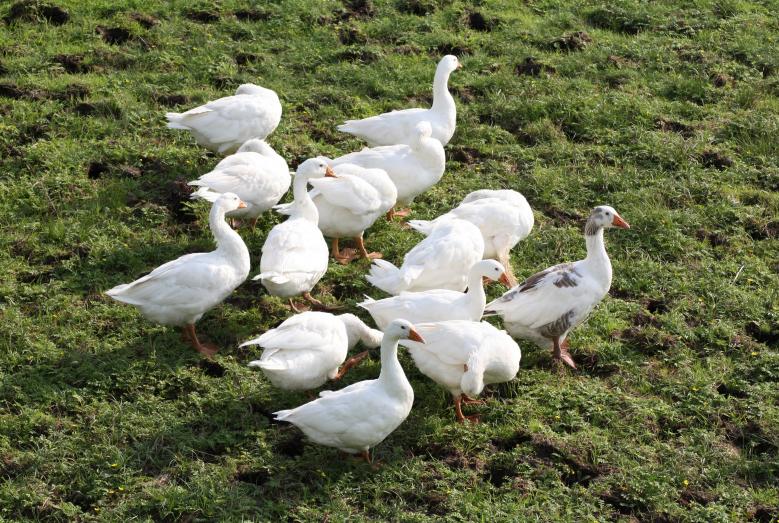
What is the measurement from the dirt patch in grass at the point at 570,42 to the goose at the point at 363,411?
6564 mm

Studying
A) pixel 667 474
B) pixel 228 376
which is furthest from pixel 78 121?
pixel 667 474

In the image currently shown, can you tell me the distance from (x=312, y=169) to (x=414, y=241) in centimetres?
114

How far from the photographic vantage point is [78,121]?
1070 cm

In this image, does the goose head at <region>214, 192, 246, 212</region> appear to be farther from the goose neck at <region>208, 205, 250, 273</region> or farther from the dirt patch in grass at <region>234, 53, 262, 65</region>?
the dirt patch in grass at <region>234, 53, 262, 65</region>

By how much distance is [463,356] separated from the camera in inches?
285

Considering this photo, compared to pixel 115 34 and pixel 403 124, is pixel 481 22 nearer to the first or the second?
pixel 403 124

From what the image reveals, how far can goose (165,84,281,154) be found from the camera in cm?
988

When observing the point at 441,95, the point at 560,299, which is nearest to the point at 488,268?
the point at 560,299

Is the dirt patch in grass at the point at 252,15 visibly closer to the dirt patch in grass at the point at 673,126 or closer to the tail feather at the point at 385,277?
the dirt patch in grass at the point at 673,126

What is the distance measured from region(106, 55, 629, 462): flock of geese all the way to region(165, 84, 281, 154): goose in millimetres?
12

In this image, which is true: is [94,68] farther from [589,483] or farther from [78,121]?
[589,483]

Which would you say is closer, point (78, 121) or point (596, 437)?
point (596, 437)

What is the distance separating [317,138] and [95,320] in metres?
3.57

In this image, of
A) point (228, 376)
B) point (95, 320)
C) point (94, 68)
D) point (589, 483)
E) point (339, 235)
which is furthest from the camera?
point (94, 68)
